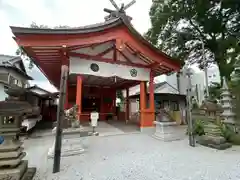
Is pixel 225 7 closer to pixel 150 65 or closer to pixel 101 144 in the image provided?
pixel 150 65

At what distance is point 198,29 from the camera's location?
38.2ft

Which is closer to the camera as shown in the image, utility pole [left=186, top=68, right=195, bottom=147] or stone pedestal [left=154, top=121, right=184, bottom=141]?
utility pole [left=186, top=68, right=195, bottom=147]

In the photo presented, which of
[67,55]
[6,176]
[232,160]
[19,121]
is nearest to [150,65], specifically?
[67,55]

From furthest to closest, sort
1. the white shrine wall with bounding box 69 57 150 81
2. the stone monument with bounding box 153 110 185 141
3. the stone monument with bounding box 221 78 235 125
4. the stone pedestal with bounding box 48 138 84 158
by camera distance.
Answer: the white shrine wall with bounding box 69 57 150 81 → the stone monument with bounding box 153 110 185 141 → the stone monument with bounding box 221 78 235 125 → the stone pedestal with bounding box 48 138 84 158

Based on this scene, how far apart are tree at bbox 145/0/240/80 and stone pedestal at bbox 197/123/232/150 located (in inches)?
198

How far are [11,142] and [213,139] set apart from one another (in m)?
5.43

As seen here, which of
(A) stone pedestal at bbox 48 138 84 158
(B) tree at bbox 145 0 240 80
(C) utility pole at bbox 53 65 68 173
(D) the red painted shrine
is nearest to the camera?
(C) utility pole at bbox 53 65 68 173

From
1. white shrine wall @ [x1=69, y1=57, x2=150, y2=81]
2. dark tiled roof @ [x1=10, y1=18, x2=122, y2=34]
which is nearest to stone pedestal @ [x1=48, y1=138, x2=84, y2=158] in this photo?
white shrine wall @ [x1=69, y1=57, x2=150, y2=81]

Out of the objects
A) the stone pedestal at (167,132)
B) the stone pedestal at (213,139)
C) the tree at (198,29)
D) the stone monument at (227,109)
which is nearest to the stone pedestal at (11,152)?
the stone pedestal at (167,132)

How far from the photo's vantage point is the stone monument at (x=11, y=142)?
2.61 metres

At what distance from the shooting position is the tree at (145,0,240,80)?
9.36m

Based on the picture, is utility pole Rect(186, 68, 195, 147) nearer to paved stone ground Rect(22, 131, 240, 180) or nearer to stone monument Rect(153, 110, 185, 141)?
paved stone ground Rect(22, 131, 240, 180)

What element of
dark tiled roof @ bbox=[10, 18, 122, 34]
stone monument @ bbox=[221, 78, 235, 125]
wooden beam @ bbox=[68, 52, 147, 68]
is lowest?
stone monument @ bbox=[221, 78, 235, 125]

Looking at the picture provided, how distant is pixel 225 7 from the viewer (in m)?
9.51
